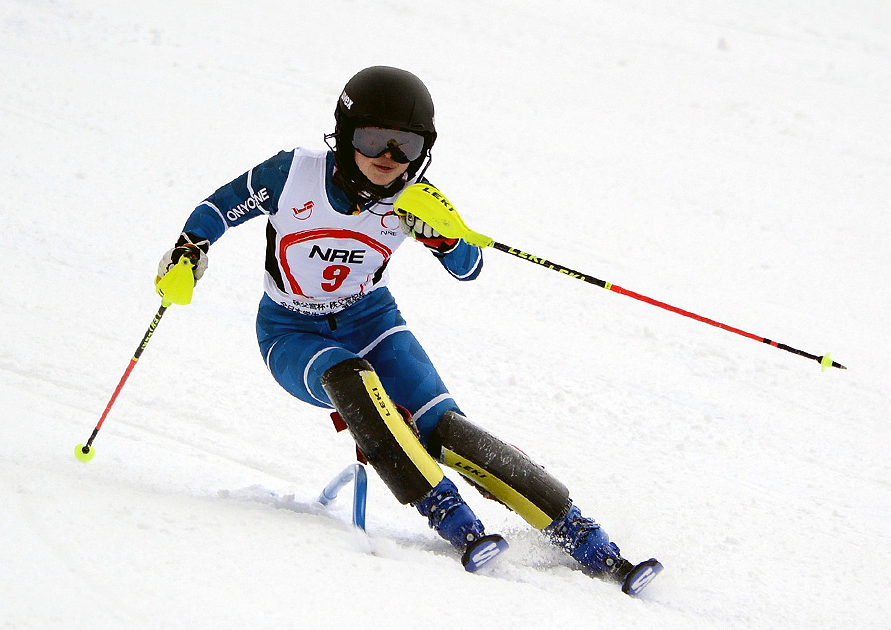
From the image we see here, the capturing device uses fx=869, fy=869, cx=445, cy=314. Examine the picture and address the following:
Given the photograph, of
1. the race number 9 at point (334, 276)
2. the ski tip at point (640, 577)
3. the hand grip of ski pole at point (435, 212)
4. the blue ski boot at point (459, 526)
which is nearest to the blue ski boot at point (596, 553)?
the ski tip at point (640, 577)

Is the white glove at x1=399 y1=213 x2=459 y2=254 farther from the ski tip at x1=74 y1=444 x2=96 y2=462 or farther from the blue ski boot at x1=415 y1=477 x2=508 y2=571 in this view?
the ski tip at x1=74 y1=444 x2=96 y2=462

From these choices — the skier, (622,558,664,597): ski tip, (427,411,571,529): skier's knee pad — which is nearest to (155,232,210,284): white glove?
the skier

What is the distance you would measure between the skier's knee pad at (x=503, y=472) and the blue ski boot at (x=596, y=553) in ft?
0.14

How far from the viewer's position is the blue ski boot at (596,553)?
258cm

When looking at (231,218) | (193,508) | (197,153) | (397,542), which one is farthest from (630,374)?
(197,153)

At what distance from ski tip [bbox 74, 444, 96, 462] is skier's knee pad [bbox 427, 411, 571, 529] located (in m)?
1.08

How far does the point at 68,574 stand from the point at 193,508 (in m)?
0.54

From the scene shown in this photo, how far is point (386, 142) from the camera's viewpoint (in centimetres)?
274

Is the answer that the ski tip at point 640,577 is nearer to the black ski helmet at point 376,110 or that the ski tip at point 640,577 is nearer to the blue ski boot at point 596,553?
the blue ski boot at point 596,553

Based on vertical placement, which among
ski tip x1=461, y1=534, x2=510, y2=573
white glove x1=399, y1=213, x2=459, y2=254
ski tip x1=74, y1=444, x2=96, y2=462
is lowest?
ski tip x1=74, y1=444, x2=96, y2=462

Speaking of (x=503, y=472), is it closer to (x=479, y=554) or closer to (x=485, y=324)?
(x=479, y=554)

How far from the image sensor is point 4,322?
390 centimetres

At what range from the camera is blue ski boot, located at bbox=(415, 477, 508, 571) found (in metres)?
2.46

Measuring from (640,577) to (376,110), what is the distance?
5.33ft
